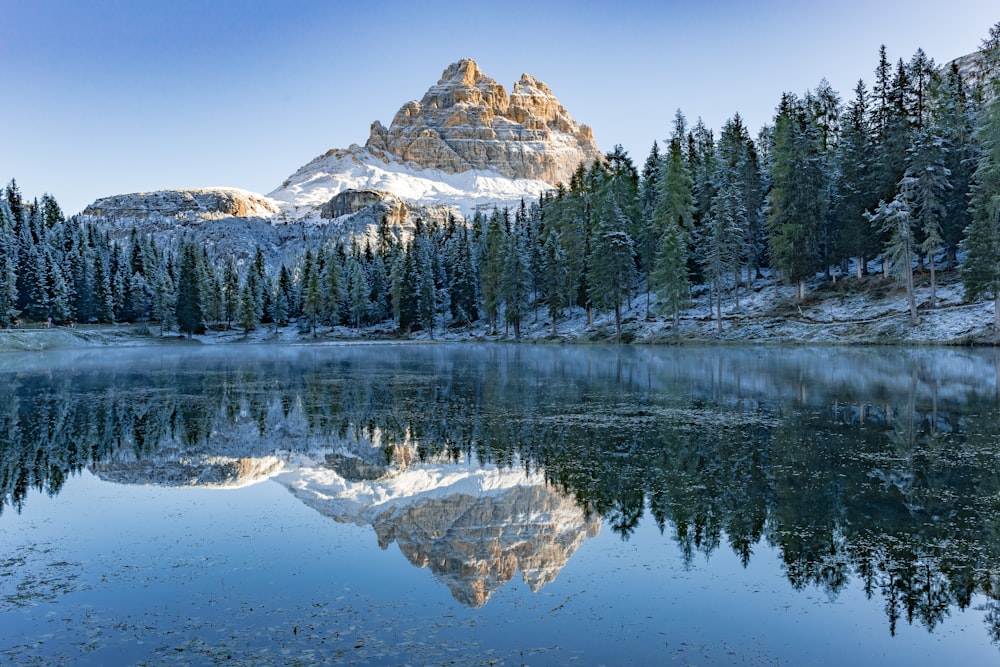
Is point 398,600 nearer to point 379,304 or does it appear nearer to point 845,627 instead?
point 845,627

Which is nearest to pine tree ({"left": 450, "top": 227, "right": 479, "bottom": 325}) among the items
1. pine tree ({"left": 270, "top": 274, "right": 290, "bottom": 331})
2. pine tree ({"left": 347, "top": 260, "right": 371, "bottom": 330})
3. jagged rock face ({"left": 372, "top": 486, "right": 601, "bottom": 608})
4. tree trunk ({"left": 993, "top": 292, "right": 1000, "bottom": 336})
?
pine tree ({"left": 347, "top": 260, "right": 371, "bottom": 330})

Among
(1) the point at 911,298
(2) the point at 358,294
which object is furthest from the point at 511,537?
(2) the point at 358,294

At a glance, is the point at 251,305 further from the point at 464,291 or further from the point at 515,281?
the point at 515,281

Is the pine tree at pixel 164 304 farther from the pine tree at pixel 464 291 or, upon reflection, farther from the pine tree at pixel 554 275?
the pine tree at pixel 554 275

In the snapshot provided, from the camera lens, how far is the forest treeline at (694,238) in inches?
2122

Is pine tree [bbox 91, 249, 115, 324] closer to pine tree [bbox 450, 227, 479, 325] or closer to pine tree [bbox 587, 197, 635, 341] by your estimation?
pine tree [bbox 450, 227, 479, 325]

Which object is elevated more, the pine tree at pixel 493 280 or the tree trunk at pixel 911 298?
the pine tree at pixel 493 280

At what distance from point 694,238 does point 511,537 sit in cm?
6774

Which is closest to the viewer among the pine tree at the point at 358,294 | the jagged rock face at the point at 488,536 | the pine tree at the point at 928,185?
the jagged rock face at the point at 488,536

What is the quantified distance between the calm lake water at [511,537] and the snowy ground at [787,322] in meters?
30.1

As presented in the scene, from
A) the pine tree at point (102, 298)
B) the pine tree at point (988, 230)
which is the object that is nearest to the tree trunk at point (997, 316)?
the pine tree at point (988, 230)

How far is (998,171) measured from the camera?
A: 143ft

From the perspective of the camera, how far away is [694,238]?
239 feet

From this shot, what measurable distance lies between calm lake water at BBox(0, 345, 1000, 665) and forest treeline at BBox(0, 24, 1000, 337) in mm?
38852
